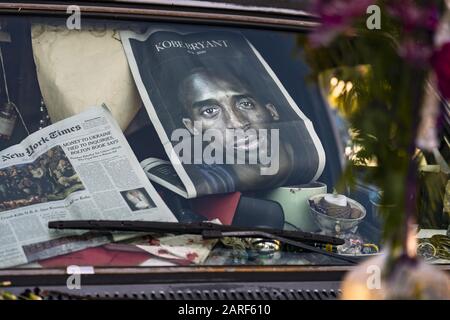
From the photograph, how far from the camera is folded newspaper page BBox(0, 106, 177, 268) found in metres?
2.78

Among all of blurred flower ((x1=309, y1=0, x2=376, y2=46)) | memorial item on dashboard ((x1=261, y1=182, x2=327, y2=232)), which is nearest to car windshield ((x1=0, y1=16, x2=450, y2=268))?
memorial item on dashboard ((x1=261, y1=182, x2=327, y2=232))

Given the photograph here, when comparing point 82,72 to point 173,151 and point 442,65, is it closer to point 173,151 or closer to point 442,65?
point 173,151

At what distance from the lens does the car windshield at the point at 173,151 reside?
2816 millimetres

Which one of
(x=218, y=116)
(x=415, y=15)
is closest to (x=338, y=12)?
(x=415, y=15)

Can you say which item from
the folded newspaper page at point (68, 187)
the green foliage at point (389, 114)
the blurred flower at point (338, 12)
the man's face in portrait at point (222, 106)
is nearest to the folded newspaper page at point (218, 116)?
the man's face in portrait at point (222, 106)

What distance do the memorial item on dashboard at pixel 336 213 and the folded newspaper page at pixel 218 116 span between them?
0.12m

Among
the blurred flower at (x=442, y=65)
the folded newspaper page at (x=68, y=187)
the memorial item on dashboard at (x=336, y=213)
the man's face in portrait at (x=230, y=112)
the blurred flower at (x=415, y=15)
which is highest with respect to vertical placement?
the blurred flower at (x=415, y=15)

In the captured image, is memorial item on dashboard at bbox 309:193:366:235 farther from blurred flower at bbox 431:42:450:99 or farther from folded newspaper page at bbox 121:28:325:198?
blurred flower at bbox 431:42:450:99

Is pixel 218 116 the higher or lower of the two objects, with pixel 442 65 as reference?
lower

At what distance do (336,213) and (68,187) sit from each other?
0.85m

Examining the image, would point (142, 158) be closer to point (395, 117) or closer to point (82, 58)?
point (82, 58)

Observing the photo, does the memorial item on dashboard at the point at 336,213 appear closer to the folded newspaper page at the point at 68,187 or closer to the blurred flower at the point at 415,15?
the folded newspaper page at the point at 68,187

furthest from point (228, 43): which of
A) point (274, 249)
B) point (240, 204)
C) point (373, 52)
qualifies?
point (373, 52)

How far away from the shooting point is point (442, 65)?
1581 mm
